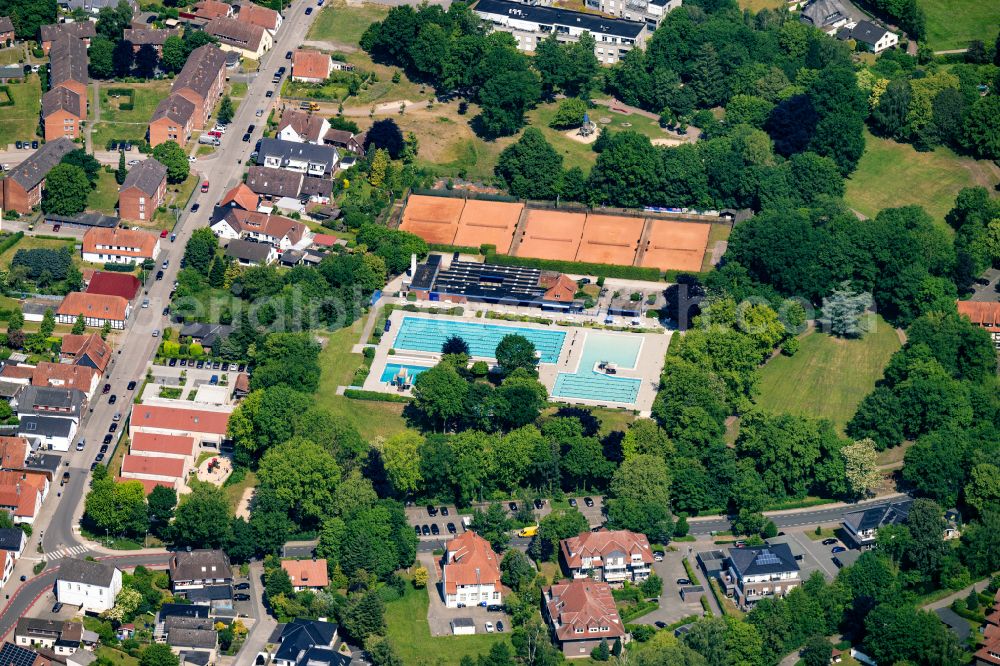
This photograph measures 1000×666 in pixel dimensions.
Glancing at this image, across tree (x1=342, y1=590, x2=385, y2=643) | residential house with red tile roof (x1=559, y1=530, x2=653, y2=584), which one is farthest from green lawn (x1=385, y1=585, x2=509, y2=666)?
residential house with red tile roof (x1=559, y1=530, x2=653, y2=584)

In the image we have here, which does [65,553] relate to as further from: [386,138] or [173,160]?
[386,138]

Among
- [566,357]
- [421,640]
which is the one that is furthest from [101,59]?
[421,640]

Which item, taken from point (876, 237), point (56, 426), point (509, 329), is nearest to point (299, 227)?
point (509, 329)

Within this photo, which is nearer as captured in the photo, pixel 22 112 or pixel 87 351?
pixel 87 351

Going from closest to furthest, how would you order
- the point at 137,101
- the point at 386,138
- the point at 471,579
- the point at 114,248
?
1. the point at 471,579
2. the point at 114,248
3. the point at 386,138
4. the point at 137,101

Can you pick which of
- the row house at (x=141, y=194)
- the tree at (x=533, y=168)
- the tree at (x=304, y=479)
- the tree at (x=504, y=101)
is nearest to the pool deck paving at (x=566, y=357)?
the tree at (x=304, y=479)

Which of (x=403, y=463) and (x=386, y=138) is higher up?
(x=403, y=463)

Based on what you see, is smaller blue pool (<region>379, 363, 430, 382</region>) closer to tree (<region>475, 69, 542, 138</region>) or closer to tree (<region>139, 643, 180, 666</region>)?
tree (<region>475, 69, 542, 138</region>)
